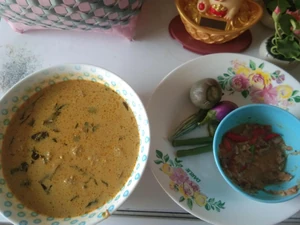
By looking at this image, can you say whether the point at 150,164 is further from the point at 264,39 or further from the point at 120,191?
the point at 264,39

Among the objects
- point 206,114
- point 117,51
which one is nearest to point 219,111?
point 206,114

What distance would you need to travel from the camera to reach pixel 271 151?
620mm

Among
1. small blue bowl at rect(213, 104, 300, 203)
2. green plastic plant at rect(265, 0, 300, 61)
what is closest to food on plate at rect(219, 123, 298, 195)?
small blue bowl at rect(213, 104, 300, 203)

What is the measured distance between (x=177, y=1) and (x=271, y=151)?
33cm

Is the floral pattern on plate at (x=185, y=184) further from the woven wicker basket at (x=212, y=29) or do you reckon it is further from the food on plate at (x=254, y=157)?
the woven wicker basket at (x=212, y=29)

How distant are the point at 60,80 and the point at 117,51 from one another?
150mm

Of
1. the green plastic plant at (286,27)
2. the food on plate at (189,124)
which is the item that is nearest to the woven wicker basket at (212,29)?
the green plastic plant at (286,27)

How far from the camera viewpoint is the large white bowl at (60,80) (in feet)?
1.78

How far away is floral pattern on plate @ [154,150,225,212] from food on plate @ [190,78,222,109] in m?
0.11

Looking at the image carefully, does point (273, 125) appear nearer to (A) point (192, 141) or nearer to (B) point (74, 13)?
(A) point (192, 141)

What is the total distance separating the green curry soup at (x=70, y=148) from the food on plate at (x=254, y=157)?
165 mm

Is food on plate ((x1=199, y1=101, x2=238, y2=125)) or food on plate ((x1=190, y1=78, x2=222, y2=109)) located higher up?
food on plate ((x1=190, y1=78, x2=222, y2=109))

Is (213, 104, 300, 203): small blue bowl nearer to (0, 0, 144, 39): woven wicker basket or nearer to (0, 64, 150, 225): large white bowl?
(0, 64, 150, 225): large white bowl

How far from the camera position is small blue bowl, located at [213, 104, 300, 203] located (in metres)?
0.59
